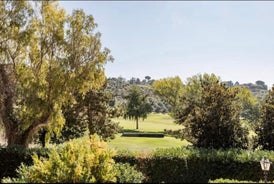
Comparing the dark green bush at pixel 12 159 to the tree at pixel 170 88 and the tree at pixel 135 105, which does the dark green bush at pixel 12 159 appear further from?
the tree at pixel 170 88

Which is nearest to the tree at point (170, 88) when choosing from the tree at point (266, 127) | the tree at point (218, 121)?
the tree at point (266, 127)

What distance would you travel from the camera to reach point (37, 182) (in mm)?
9945

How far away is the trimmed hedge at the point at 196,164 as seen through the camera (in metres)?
16.3

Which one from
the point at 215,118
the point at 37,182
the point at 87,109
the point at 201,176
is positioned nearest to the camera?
the point at 37,182

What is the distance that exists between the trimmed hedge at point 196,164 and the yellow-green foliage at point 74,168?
6026 millimetres

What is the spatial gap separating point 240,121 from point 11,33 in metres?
12.9

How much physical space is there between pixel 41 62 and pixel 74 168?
12.4 m

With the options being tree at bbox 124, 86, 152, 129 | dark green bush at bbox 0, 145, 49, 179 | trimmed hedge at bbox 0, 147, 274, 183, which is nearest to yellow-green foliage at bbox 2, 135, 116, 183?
trimmed hedge at bbox 0, 147, 274, 183

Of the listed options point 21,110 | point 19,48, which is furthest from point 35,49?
point 21,110

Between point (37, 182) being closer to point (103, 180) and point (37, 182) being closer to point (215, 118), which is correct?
point (103, 180)

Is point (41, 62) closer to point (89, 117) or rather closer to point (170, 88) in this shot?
point (89, 117)

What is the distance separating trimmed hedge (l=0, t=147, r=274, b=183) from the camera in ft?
53.4

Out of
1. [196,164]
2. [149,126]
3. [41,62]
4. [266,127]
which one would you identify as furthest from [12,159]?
[149,126]

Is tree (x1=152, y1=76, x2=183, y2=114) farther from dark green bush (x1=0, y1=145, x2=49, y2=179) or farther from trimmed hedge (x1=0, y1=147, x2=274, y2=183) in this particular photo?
dark green bush (x1=0, y1=145, x2=49, y2=179)
